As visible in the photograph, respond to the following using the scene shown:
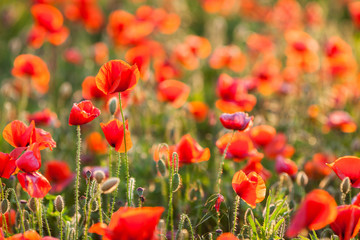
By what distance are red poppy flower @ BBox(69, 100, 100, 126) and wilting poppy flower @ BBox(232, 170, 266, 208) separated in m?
0.57

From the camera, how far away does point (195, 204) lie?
225cm

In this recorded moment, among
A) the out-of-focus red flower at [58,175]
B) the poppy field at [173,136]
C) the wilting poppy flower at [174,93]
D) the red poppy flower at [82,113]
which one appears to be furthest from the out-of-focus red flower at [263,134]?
the red poppy flower at [82,113]

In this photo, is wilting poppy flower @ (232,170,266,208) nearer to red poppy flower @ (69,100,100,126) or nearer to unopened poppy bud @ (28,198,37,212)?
red poppy flower @ (69,100,100,126)

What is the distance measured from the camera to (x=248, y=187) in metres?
1.69

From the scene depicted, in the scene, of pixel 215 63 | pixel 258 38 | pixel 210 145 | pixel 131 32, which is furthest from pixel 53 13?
pixel 258 38

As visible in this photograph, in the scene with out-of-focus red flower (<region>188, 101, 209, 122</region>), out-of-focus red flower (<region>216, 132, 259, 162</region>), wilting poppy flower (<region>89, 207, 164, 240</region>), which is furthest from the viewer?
out-of-focus red flower (<region>188, 101, 209, 122</region>)

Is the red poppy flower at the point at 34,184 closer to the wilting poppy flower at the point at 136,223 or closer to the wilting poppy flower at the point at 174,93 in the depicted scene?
the wilting poppy flower at the point at 136,223

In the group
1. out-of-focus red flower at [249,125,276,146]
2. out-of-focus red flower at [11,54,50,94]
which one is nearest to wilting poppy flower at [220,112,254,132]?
out-of-focus red flower at [249,125,276,146]

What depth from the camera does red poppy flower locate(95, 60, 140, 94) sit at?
1.69m

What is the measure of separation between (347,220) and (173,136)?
4.37 ft

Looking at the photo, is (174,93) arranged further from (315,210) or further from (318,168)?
(315,210)

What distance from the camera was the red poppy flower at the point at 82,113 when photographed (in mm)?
1673

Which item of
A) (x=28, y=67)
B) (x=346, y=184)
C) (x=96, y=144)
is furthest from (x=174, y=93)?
(x=346, y=184)

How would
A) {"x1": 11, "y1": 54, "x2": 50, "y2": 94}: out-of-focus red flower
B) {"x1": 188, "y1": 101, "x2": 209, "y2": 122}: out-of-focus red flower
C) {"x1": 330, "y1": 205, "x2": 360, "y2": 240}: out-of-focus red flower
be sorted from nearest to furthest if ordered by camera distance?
{"x1": 330, "y1": 205, "x2": 360, "y2": 240}: out-of-focus red flower
{"x1": 11, "y1": 54, "x2": 50, "y2": 94}: out-of-focus red flower
{"x1": 188, "y1": 101, "x2": 209, "y2": 122}: out-of-focus red flower
